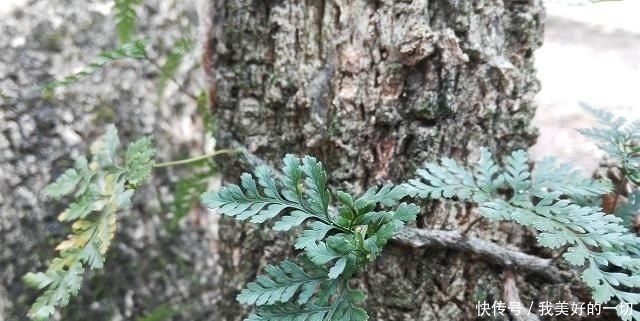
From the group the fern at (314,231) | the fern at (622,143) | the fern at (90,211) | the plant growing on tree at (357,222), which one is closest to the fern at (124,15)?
the fern at (90,211)

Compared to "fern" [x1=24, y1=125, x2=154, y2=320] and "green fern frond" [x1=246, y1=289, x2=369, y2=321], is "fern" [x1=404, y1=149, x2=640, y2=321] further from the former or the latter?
"fern" [x1=24, y1=125, x2=154, y2=320]

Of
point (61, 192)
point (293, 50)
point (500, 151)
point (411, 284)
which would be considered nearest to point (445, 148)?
point (500, 151)

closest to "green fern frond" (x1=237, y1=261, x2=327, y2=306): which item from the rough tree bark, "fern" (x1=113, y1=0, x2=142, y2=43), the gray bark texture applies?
the rough tree bark

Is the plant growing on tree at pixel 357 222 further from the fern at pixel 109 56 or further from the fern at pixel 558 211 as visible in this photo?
the fern at pixel 109 56

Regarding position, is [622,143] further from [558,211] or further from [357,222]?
[357,222]

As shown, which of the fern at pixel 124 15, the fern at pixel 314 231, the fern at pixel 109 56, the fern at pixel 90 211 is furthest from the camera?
A: the fern at pixel 124 15

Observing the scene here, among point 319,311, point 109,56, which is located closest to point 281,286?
point 319,311
